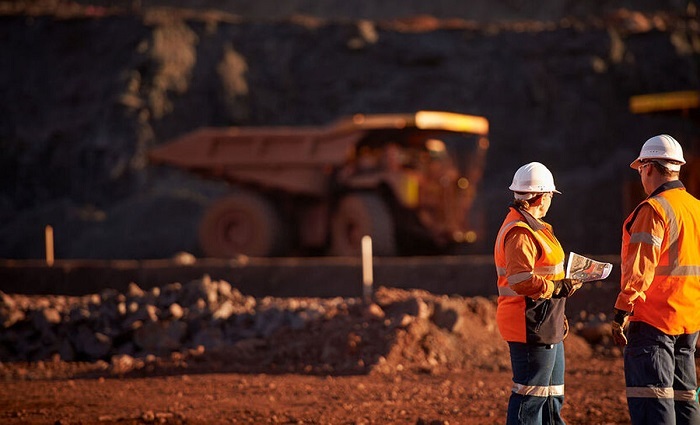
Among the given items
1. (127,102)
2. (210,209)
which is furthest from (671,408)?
(127,102)

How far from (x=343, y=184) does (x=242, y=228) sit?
2.27 metres

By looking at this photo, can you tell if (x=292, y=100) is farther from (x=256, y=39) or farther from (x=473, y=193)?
(x=473, y=193)

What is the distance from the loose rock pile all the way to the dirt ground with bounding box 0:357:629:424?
1.36 feet

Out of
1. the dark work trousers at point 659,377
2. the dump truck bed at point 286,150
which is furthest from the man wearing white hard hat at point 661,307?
the dump truck bed at point 286,150

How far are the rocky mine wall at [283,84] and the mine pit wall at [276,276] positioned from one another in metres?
12.0

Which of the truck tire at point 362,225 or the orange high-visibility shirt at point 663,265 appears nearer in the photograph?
the orange high-visibility shirt at point 663,265

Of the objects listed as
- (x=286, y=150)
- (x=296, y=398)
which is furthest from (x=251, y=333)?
(x=286, y=150)

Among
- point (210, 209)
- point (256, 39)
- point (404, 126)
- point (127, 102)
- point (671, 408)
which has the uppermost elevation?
point (256, 39)

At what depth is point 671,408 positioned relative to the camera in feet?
13.0

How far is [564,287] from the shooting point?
161 inches

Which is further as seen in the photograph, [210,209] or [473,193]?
[210,209]

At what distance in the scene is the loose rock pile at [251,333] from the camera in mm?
8445

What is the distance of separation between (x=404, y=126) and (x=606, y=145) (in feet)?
43.3

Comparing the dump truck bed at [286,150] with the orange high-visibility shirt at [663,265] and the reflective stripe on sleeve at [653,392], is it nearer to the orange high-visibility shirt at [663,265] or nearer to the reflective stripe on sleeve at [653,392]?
the orange high-visibility shirt at [663,265]
